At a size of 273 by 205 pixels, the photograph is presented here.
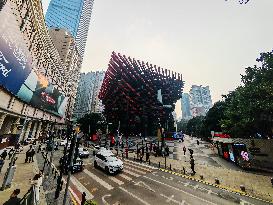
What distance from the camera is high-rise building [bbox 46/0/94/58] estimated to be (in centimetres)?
15675

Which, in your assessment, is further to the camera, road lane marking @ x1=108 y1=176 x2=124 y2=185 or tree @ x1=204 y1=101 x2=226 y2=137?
tree @ x1=204 y1=101 x2=226 y2=137

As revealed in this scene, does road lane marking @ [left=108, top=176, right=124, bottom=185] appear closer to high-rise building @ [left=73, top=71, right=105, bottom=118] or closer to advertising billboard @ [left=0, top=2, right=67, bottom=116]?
advertising billboard @ [left=0, top=2, right=67, bottom=116]

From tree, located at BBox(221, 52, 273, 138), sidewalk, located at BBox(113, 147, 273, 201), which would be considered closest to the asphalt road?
sidewalk, located at BBox(113, 147, 273, 201)

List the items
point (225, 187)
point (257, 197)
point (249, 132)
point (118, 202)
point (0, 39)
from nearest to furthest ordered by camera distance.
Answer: point (118, 202) → point (257, 197) → point (225, 187) → point (0, 39) → point (249, 132)

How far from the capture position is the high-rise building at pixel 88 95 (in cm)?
17238

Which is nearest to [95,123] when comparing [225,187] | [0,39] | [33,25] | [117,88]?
[117,88]

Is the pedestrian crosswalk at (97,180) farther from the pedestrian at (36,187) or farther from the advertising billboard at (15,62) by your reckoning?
the advertising billboard at (15,62)

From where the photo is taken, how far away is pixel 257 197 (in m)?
15.3

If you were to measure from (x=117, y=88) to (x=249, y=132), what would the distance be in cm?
5509

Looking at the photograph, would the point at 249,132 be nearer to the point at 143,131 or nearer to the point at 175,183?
the point at 175,183

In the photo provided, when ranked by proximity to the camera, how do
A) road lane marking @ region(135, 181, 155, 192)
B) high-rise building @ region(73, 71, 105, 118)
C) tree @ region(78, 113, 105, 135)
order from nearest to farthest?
road lane marking @ region(135, 181, 155, 192) → tree @ region(78, 113, 105, 135) → high-rise building @ region(73, 71, 105, 118)

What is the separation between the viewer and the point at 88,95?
17575cm

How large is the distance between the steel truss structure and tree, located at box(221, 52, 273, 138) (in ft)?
149

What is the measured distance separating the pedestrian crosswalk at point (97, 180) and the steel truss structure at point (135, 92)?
51.2 m
